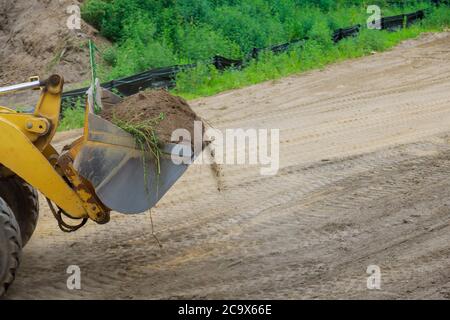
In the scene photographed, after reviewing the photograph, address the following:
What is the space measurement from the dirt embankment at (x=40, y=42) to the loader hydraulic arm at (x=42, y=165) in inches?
338

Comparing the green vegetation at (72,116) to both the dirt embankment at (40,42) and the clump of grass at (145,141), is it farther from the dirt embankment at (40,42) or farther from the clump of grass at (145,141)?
the clump of grass at (145,141)

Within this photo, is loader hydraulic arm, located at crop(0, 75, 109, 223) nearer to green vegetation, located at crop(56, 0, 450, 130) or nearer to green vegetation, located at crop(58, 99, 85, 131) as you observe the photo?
green vegetation, located at crop(58, 99, 85, 131)

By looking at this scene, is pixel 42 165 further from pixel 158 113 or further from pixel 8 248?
pixel 158 113

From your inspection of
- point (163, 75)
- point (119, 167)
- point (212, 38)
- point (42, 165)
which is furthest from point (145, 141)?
point (212, 38)

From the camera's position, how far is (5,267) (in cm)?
639

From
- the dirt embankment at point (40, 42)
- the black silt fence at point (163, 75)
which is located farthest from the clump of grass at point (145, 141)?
the dirt embankment at point (40, 42)

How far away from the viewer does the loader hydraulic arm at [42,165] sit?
6.59 m

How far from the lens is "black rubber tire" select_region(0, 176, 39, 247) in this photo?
7555mm

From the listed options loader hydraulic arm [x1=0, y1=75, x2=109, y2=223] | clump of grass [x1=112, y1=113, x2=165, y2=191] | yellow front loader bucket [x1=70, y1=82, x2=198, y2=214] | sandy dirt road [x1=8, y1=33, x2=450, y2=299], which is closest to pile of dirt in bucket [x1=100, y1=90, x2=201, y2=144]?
clump of grass [x1=112, y1=113, x2=165, y2=191]

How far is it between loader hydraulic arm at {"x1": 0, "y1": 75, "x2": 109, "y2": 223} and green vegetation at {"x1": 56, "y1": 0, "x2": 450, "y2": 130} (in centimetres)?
796

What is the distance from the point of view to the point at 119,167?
21.7 feet

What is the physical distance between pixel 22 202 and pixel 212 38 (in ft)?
31.3

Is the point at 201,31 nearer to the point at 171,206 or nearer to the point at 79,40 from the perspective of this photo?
the point at 79,40
